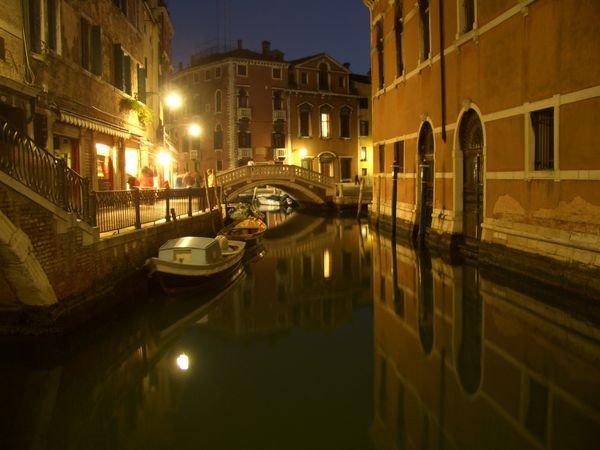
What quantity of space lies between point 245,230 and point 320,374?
10614 mm

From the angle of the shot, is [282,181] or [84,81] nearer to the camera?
[84,81]

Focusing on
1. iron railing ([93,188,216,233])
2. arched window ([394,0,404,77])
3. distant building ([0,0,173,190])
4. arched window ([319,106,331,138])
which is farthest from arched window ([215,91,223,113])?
iron railing ([93,188,216,233])

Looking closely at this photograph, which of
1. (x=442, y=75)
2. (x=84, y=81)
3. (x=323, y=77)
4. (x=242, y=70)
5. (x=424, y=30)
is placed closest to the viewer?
(x=84, y=81)

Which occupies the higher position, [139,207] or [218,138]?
[218,138]

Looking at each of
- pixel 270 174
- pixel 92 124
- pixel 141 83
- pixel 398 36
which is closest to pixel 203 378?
pixel 92 124

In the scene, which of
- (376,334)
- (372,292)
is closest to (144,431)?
(376,334)

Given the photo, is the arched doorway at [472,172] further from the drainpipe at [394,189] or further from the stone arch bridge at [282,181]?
A: the stone arch bridge at [282,181]

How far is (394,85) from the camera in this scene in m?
19.3

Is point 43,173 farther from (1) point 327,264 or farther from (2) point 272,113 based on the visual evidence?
(2) point 272,113

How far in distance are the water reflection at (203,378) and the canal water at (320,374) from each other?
22 millimetres

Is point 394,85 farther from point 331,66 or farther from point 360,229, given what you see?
point 331,66

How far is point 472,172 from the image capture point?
45.1ft

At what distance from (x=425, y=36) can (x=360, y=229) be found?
8391 mm

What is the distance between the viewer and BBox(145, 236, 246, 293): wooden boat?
989 cm
